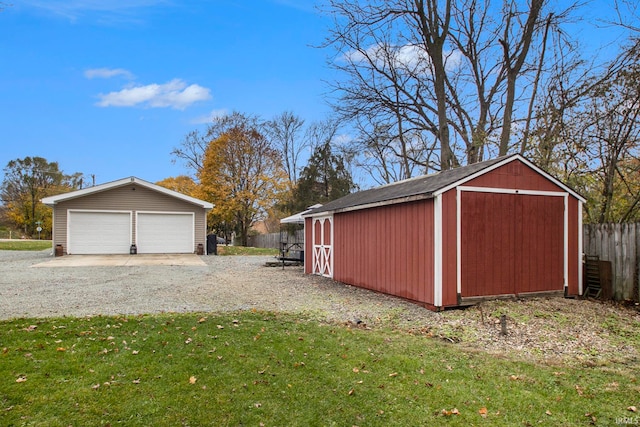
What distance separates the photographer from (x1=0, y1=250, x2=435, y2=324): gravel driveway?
675 centimetres

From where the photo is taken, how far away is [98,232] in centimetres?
1797

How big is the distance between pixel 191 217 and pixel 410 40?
1254 centimetres

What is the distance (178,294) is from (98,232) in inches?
466

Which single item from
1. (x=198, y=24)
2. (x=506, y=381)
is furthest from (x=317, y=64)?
(x=506, y=381)

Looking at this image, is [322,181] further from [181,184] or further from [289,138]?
[181,184]

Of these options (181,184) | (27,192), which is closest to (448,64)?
(181,184)

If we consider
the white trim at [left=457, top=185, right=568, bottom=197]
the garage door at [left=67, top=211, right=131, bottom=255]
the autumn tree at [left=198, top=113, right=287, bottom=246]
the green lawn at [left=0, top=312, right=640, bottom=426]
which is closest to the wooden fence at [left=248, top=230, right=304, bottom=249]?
the autumn tree at [left=198, top=113, right=287, bottom=246]

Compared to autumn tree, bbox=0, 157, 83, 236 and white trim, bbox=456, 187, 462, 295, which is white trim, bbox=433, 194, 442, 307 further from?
autumn tree, bbox=0, 157, 83, 236

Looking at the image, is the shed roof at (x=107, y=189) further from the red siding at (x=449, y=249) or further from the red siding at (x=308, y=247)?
the red siding at (x=449, y=249)

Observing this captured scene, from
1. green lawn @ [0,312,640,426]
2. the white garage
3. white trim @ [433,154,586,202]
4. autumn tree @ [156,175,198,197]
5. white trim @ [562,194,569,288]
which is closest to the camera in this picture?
green lawn @ [0,312,640,426]

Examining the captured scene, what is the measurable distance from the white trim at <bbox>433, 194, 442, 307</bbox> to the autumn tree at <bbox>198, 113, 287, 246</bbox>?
22899 mm

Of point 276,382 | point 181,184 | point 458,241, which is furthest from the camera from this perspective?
point 181,184

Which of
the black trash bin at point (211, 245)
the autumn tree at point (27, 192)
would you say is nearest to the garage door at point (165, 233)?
the black trash bin at point (211, 245)

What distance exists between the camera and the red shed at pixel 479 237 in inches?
283
